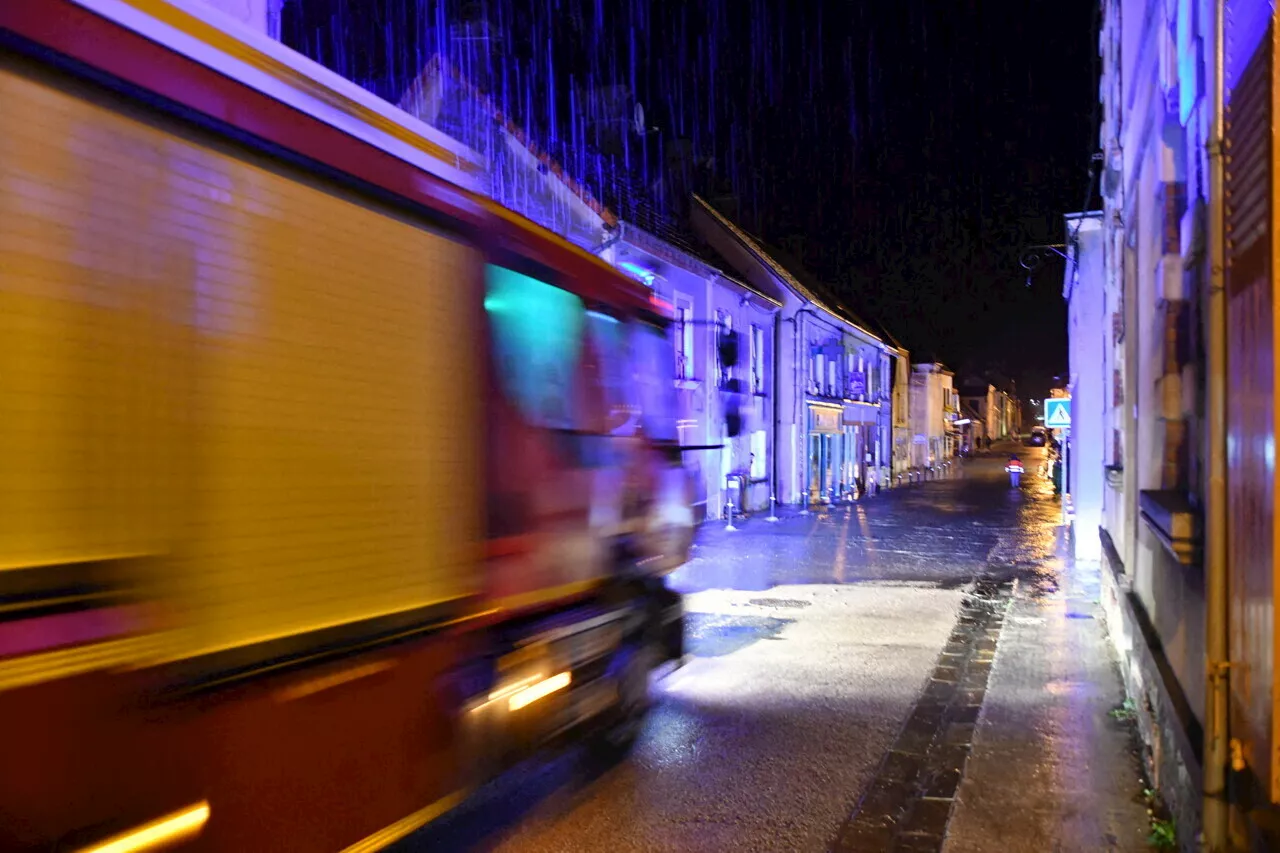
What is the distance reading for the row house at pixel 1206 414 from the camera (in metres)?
3.19

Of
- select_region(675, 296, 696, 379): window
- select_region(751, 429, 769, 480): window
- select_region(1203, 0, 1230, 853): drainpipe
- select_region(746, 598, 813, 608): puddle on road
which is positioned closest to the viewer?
select_region(1203, 0, 1230, 853): drainpipe

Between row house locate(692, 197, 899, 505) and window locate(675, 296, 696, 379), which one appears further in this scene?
row house locate(692, 197, 899, 505)

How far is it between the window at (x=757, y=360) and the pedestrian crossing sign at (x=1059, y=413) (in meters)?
7.25

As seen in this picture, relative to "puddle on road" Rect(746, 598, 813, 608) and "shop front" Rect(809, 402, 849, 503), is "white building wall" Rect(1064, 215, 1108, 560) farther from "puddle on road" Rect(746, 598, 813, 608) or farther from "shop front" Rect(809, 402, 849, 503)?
"shop front" Rect(809, 402, 849, 503)

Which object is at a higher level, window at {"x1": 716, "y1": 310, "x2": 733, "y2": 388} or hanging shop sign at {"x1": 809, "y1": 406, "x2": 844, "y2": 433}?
window at {"x1": 716, "y1": 310, "x2": 733, "y2": 388}

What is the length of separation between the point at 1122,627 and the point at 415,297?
22.2ft

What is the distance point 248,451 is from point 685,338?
17935 millimetres

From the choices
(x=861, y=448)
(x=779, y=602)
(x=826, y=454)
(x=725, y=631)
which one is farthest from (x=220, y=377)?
(x=861, y=448)

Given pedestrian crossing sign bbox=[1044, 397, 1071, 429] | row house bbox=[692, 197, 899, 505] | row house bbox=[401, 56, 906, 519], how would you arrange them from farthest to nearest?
1. row house bbox=[692, 197, 899, 505]
2. pedestrian crossing sign bbox=[1044, 397, 1071, 429]
3. row house bbox=[401, 56, 906, 519]

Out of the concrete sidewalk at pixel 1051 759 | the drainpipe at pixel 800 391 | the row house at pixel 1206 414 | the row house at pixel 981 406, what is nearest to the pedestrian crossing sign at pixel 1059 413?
the drainpipe at pixel 800 391

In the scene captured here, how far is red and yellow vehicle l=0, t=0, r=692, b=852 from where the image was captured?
2469 mm

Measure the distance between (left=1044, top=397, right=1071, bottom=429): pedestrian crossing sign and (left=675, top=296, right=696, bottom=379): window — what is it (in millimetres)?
7661

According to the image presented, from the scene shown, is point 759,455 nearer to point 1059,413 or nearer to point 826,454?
point 826,454

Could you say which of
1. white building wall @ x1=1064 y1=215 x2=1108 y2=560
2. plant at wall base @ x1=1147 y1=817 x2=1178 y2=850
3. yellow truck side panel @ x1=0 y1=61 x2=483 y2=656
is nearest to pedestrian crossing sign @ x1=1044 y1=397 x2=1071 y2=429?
white building wall @ x1=1064 y1=215 x2=1108 y2=560
